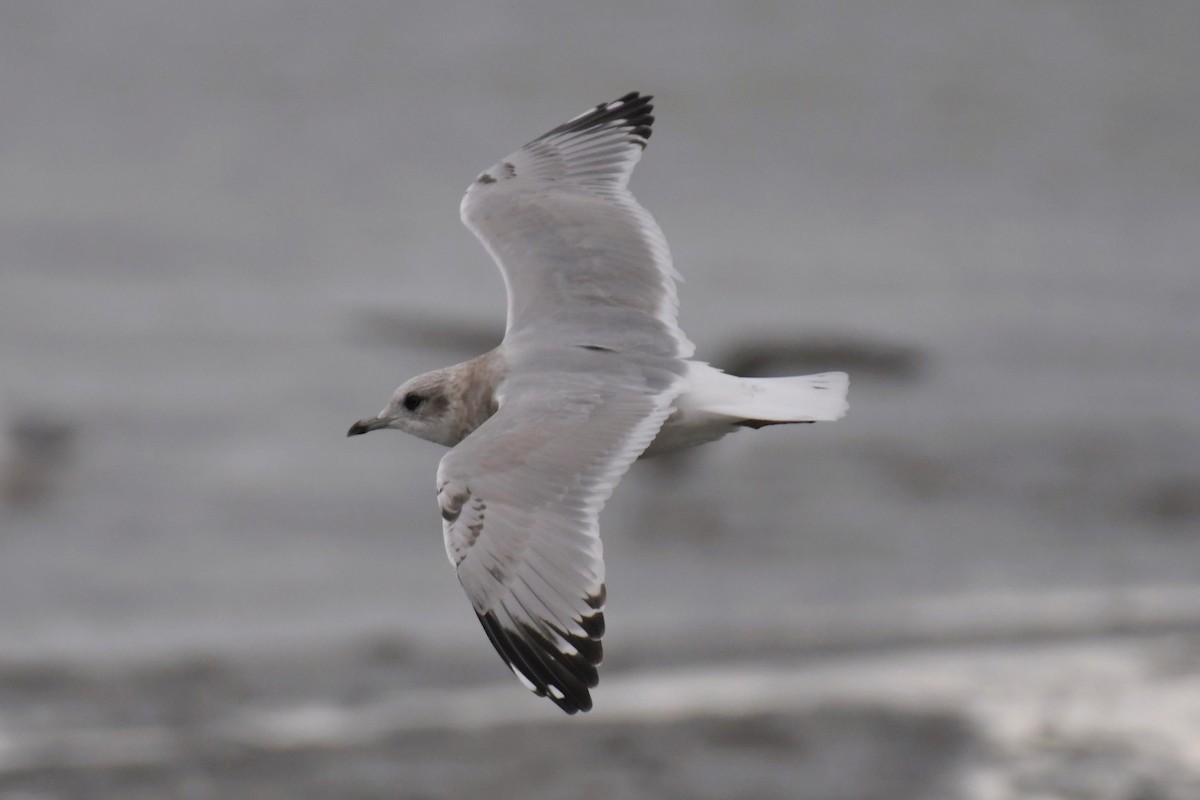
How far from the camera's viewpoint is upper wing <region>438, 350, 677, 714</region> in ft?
17.2

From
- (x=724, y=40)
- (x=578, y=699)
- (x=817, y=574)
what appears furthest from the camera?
(x=724, y=40)

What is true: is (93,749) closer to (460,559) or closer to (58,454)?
(58,454)

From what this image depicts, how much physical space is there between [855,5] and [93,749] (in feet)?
71.8

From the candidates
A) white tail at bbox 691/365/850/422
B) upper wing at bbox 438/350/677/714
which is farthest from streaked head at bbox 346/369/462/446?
white tail at bbox 691/365/850/422

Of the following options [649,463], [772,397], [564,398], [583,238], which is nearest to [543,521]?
[564,398]

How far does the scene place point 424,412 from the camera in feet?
21.6

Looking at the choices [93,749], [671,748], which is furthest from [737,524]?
[93,749]

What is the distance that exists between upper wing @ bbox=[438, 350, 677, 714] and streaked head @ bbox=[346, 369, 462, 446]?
2.09ft

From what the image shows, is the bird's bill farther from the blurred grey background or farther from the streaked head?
the blurred grey background

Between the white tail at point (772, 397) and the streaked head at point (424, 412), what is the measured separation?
91 centimetres

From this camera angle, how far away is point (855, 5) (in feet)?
101

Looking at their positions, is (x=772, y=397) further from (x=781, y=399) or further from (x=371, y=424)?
(x=371, y=424)

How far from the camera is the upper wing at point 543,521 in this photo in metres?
5.24

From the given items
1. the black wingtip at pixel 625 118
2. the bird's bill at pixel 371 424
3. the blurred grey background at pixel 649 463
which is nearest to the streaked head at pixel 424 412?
the bird's bill at pixel 371 424
